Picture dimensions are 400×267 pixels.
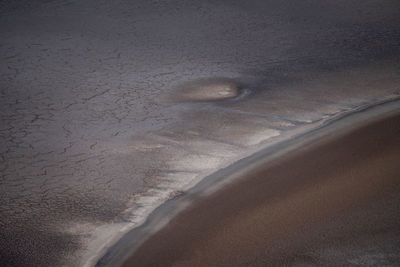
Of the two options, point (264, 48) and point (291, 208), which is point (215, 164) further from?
point (264, 48)

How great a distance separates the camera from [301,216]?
2.08 m

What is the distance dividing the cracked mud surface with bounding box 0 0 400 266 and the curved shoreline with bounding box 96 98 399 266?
6 centimetres

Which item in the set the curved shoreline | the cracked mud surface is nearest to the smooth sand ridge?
the curved shoreline

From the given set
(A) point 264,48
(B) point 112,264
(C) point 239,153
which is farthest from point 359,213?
(A) point 264,48

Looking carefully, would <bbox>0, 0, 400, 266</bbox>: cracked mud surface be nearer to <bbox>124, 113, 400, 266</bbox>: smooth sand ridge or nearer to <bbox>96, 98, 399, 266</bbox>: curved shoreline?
<bbox>96, 98, 399, 266</bbox>: curved shoreline

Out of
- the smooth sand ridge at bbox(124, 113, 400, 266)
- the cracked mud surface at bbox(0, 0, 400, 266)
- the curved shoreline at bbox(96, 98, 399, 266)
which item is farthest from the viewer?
the cracked mud surface at bbox(0, 0, 400, 266)

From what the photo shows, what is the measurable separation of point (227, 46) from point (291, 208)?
2.59 metres

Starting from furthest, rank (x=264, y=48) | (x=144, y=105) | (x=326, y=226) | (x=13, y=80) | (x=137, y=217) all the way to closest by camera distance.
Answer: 1. (x=264, y=48)
2. (x=13, y=80)
3. (x=144, y=105)
4. (x=137, y=217)
5. (x=326, y=226)

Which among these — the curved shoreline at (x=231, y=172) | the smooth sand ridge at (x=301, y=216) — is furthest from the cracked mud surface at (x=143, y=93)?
the smooth sand ridge at (x=301, y=216)

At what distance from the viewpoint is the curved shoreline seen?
77.0 inches

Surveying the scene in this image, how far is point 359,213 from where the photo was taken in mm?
2041

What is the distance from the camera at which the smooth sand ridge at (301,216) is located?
5.96 feet

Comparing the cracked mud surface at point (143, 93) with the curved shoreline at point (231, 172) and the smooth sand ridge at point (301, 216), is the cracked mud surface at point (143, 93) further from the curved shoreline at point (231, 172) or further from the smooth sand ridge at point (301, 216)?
the smooth sand ridge at point (301, 216)

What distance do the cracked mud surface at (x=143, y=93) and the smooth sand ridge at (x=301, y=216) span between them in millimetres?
238
